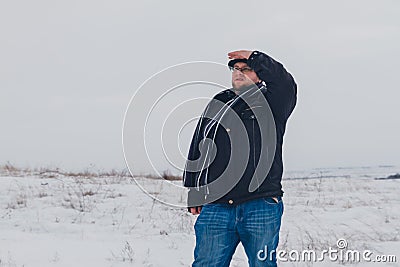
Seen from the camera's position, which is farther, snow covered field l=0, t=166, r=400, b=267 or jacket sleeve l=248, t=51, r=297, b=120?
snow covered field l=0, t=166, r=400, b=267

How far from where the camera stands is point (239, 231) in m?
3.48

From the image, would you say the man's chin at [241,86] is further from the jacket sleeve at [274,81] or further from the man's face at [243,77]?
the jacket sleeve at [274,81]

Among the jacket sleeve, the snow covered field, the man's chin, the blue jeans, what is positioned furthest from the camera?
the snow covered field


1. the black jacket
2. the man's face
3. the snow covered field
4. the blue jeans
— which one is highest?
the man's face

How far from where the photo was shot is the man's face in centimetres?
364

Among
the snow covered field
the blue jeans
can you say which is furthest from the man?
the snow covered field

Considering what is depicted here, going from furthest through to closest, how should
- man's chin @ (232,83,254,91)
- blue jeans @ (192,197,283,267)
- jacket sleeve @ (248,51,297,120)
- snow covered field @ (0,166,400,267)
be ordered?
1. snow covered field @ (0,166,400,267)
2. man's chin @ (232,83,254,91)
3. jacket sleeve @ (248,51,297,120)
4. blue jeans @ (192,197,283,267)

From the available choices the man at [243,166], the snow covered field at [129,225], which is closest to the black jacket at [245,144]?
the man at [243,166]

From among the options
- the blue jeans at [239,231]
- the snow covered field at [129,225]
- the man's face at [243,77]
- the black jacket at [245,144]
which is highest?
the man's face at [243,77]

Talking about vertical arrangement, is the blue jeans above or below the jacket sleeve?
below

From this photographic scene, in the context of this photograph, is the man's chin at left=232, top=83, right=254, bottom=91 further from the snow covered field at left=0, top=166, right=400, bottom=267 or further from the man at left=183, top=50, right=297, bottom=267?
the snow covered field at left=0, top=166, right=400, bottom=267

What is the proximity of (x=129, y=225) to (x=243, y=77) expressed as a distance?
451 cm

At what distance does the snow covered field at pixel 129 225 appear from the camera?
226 inches

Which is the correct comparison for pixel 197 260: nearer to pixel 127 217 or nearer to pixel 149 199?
pixel 127 217
